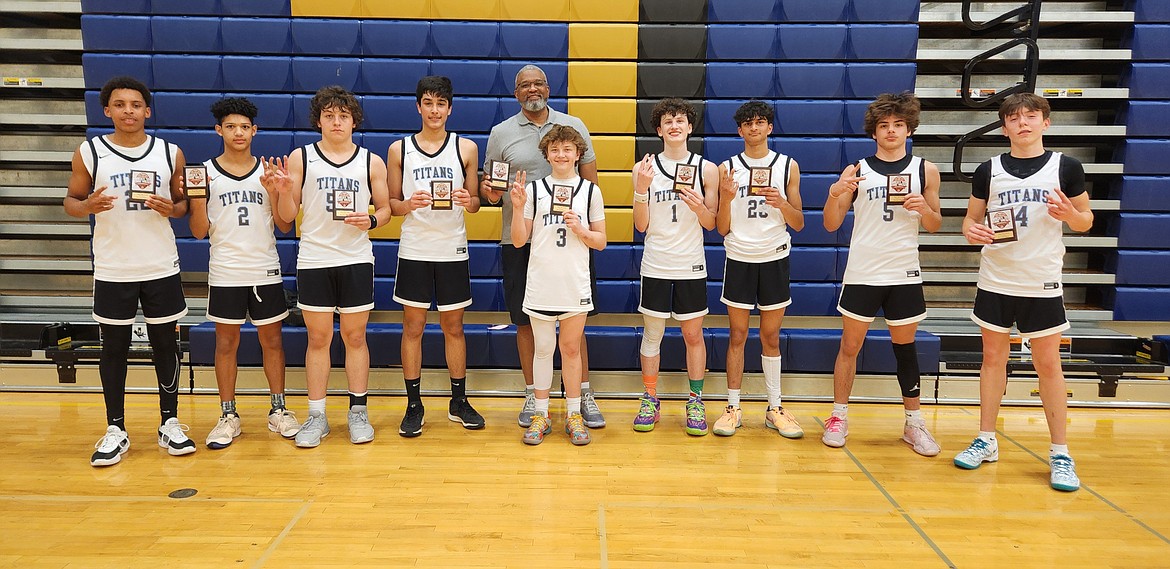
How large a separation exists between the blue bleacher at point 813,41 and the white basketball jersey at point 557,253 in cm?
225

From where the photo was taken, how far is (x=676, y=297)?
4.14 meters

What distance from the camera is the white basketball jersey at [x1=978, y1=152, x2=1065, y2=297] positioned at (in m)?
3.54

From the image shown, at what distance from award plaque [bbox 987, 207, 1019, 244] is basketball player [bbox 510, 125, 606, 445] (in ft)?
6.32

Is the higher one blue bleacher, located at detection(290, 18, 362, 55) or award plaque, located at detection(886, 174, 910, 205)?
blue bleacher, located at detection(290, 18, 362, 55)

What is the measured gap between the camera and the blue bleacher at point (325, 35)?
17.1ft

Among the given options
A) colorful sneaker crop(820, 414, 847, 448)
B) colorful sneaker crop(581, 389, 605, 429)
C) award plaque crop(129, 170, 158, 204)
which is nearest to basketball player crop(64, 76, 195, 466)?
award plaque crop(129, 170, 158, 204)

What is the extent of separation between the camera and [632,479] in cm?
360

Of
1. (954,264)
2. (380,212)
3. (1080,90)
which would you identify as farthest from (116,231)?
(1080,90)

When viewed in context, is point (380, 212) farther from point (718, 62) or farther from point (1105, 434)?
point (1105, 434)

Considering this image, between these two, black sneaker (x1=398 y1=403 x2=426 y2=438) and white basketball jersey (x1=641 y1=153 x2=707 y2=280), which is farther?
black sneaker (x1=398 y1=403 x2=426 y2=438)

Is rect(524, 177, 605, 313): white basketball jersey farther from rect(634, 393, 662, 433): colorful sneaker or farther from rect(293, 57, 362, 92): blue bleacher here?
rect(293, 57, 362, 92): blue bleacher

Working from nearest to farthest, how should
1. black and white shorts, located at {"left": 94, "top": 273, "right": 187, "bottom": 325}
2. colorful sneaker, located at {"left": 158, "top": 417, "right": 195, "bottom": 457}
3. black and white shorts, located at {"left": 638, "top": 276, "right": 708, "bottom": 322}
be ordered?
black and white shorts, located at {"left": 94, "top": 273, "right": 187, "bottom": 325}, colorful sneaker, located at {"left": 158, "top": 417, "right": 195, "bottom": 457}, black and white shorts, located at {"left": 638, "top": 276, "right": 708, "bottom": 322}

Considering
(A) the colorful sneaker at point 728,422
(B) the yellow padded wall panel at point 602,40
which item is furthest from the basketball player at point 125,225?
(A) the colorful sneaker at point 728,422

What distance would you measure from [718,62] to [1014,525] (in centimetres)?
353
